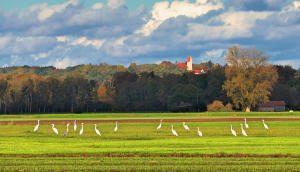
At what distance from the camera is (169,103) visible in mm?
126875

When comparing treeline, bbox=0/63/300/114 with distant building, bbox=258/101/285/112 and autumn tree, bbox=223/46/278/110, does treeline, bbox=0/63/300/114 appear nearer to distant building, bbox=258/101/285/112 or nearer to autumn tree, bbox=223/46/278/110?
distant building, bbox=258/101/285/112

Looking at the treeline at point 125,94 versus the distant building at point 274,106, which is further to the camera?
the treeline at point 125,94

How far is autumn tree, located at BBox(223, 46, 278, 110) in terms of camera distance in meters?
99.4

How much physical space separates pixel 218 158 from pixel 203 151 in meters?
2.57

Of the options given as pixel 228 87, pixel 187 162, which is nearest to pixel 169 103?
pixel 228 87

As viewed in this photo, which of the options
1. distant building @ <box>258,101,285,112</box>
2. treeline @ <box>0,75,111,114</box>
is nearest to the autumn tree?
distant building @ <box>258,101,285,112</box>

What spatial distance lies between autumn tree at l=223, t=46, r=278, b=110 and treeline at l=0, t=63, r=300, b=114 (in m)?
19.2

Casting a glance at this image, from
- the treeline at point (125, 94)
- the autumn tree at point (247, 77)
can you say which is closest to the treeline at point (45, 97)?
the treeline at point (125, 94)

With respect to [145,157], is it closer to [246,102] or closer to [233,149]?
[233,149]

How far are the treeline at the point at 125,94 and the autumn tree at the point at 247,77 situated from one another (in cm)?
1917

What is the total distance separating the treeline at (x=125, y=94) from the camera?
125 metres

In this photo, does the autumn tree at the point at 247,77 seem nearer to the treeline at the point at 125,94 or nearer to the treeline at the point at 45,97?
the treeline at the point at 125,94

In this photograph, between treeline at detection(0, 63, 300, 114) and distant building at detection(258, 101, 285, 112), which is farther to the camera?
treeline at detection(0, 63, 300, 114)

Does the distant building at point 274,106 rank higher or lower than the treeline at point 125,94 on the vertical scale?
lower
